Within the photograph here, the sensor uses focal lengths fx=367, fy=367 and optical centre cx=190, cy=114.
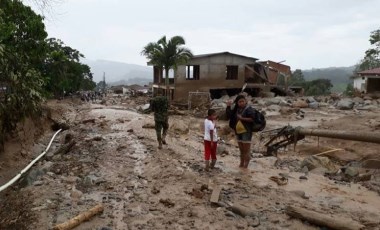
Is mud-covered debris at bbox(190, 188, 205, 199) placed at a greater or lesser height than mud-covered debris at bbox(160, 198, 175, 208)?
greater

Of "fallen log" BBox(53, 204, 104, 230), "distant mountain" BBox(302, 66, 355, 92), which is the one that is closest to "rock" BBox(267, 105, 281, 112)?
"fallen log" BBox(53, 204, 104, 230)

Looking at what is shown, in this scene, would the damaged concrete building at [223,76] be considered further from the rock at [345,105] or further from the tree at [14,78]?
the tree at [14,78]

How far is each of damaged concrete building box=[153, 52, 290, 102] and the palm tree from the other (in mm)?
1752

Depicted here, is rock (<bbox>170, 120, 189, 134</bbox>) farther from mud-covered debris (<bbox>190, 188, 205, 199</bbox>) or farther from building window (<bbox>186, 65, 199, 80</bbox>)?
building window (<bbox>186, 65, 199, 80</bbox>)

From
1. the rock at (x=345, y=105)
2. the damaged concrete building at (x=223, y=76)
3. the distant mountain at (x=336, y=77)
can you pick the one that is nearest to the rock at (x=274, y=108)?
the rock at (x=345, y=105)

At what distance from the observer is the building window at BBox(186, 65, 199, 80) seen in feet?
103

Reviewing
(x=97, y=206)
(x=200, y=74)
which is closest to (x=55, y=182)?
(x=97, y=206)

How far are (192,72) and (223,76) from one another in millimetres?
2761

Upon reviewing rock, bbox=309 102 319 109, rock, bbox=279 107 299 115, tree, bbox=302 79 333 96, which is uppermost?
tree, bbox=302 79 333 96

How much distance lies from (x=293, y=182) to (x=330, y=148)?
6.41 meters

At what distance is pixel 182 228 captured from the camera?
4.91m

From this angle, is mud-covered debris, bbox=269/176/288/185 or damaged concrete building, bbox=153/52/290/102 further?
damaged concrete building, bbox=153/52/290/102

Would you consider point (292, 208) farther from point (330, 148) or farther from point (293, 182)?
point (330, 148)

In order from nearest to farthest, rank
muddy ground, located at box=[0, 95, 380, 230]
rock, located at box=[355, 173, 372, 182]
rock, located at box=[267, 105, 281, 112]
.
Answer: muddy ground, located at box=[0, 95, 380, 230] < rock, located at box=[355, 173, 372, 182] < rock, located at box=[267, 105, 281, 112]
